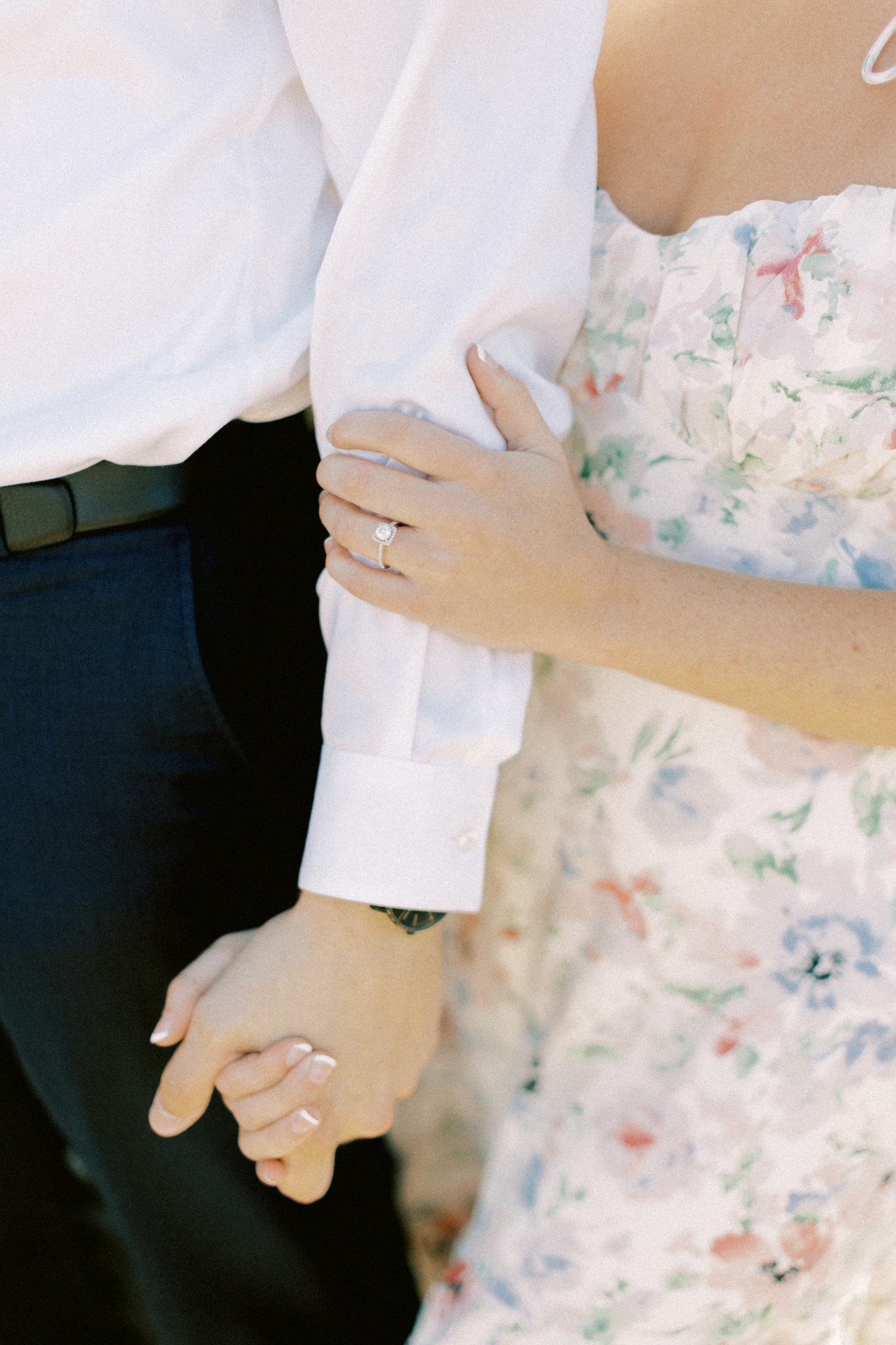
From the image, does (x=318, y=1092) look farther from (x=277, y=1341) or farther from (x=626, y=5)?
(x=626, y=5)

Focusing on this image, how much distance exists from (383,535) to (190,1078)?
0.46 m

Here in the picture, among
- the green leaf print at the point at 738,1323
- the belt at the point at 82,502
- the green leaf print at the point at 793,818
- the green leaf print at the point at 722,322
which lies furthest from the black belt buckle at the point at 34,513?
the green leaf print at the point at 738,1323

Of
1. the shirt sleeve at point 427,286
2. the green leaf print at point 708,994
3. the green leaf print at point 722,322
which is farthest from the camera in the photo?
the green leaf print at point 708,994

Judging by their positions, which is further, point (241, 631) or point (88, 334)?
point (241, 631)

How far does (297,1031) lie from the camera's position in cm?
75

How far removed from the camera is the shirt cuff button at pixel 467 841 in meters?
0.78

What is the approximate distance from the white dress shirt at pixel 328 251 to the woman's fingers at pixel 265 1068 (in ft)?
0.41

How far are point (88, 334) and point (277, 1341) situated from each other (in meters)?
1.00

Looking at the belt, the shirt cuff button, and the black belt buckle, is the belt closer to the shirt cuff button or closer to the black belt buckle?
the black belt buckle

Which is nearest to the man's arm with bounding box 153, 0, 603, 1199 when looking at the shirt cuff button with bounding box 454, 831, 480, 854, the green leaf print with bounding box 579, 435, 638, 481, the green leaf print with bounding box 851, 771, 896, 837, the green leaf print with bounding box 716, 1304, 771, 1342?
the shirt cuff button with bounding box 454, 831, 480, 854

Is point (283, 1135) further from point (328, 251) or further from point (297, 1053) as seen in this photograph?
point (328, 251)

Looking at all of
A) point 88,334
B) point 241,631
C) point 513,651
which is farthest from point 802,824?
point 88,334

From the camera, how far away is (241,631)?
89cm

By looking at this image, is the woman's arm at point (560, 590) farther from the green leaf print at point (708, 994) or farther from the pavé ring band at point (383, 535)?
the green leaf print at point (708, 994)
